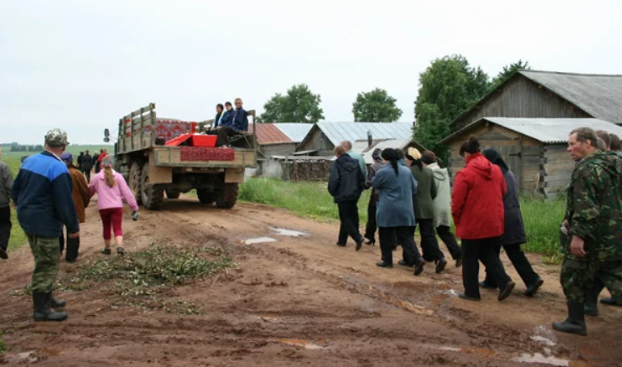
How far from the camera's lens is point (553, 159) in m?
17.5

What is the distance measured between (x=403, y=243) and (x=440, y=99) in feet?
106

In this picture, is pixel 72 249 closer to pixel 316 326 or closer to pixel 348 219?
pixel 348 219

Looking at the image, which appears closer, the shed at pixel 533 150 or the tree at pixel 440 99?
the shed at pixel 533 150

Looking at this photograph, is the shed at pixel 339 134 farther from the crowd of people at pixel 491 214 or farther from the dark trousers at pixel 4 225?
the dark trousers at pixel 4 225

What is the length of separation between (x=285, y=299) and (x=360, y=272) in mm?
1625

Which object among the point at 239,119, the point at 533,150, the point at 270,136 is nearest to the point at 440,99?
the point at 270,136

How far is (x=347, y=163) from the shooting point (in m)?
8.98

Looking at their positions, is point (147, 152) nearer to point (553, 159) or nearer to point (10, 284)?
point (10, 284)

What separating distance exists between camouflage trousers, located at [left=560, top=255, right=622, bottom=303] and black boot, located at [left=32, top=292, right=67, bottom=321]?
468 centimetres

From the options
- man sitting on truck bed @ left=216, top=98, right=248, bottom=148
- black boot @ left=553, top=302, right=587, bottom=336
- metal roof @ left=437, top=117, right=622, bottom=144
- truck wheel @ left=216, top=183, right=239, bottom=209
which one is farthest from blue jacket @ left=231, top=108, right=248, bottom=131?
black boot @ left=553, top=302, right=587, bottom=336

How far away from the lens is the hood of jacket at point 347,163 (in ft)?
29.4

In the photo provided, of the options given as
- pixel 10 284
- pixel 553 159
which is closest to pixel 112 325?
pixel 10 284

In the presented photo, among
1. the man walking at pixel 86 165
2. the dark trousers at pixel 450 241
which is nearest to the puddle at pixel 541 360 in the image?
the dark trousers at pixel 450 241

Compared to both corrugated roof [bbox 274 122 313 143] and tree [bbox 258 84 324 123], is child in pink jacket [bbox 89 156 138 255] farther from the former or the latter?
tree [bbox 258 84 324 123]
